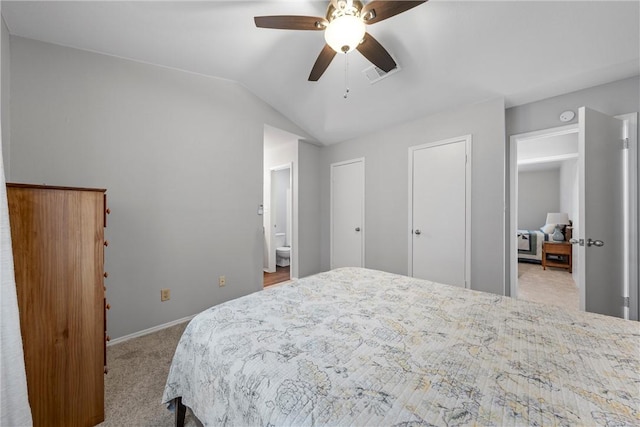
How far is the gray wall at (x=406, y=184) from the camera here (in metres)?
2.53

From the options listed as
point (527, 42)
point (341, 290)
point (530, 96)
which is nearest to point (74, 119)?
point (341, 290)

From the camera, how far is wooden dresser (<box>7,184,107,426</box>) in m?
1.17

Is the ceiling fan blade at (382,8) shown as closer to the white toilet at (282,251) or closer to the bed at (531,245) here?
the white toilet at (282,251)

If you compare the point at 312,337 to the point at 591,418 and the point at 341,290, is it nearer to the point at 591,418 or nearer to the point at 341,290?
the point at 341,290

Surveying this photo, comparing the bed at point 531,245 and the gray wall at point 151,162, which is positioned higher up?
the gray wall at point 151,162

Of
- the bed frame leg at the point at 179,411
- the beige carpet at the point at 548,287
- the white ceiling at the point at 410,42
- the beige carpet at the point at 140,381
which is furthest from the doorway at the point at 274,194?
the beige carpet at the point at 548,287

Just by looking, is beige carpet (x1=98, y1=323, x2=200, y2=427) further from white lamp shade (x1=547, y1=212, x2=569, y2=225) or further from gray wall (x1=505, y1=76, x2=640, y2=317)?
white lamp shade (x1=547, y1=212, x2=569, y2=225)

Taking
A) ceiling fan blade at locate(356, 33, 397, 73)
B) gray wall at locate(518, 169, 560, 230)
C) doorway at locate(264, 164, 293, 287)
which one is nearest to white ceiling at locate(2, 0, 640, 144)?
ceiling fan blade at locate(356, 33, 397, 73)

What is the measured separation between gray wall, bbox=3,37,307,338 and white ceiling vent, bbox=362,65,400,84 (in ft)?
4.85

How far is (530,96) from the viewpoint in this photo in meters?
2.45

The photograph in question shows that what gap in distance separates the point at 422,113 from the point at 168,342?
3.67 m

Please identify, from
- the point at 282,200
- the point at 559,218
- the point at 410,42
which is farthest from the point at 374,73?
the point at 559,218

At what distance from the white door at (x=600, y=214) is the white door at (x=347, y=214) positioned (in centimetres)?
233

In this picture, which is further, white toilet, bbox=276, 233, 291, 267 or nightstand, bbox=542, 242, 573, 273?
white toilet, bbox=276, 233, 291, 267
